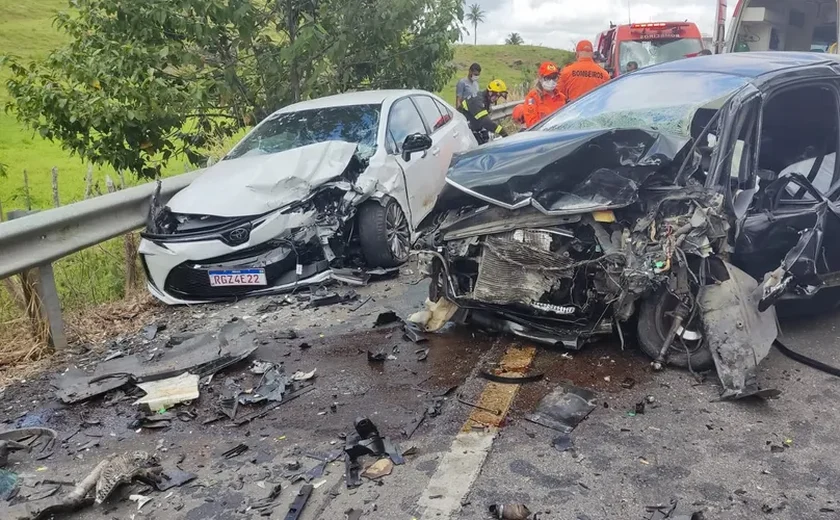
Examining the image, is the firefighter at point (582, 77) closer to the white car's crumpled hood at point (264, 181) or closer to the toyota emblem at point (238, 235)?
the white car's crumpled hood at point (264, 181)

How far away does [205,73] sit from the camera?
29.9 ft

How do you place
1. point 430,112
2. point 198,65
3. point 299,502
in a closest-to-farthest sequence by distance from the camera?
point 299,502, point 430,112, point 198,65

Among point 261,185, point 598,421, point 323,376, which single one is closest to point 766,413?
point 598,421

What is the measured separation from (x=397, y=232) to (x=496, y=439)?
3.31 metres

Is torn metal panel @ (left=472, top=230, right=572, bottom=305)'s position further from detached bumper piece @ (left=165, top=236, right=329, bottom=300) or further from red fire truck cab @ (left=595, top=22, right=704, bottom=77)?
red fire truck cab @ (left=595, top=22, right=704, bottom=77)

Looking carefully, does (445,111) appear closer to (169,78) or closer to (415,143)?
(415,143)

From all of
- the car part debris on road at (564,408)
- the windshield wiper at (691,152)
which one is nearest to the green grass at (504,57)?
the windshield wiper at (691,152)

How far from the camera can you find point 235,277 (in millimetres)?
5520

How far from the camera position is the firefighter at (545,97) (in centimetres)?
851

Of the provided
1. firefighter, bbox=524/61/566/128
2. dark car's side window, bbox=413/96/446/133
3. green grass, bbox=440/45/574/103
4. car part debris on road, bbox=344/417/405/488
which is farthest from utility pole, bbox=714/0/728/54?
green grass, bbox=440/45/574/103

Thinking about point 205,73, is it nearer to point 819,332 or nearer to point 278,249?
point 278,249

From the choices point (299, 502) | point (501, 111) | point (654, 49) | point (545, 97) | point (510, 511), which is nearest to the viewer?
point (510, 511)

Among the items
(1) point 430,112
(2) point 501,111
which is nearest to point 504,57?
(2) point 501,111

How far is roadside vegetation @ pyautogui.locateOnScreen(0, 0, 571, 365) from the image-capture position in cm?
723
